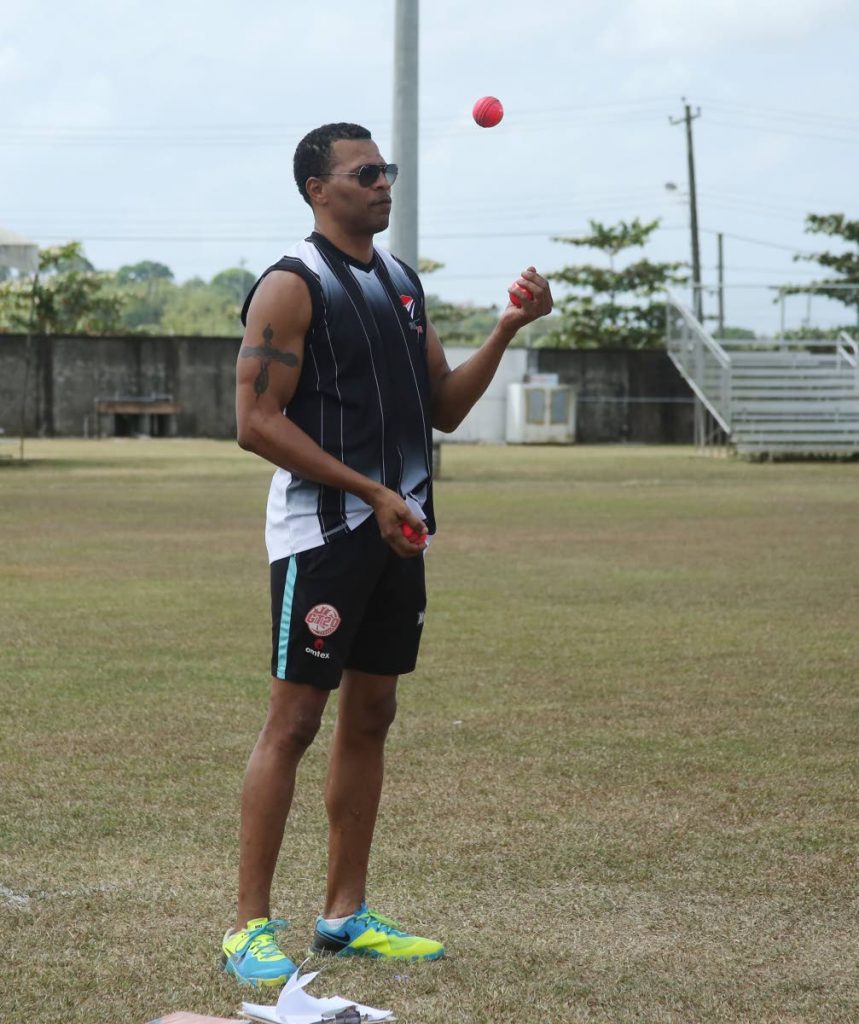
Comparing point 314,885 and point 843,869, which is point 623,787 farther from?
point 314,885

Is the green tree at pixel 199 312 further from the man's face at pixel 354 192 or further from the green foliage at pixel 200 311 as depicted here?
the man's face at pixel 354 192

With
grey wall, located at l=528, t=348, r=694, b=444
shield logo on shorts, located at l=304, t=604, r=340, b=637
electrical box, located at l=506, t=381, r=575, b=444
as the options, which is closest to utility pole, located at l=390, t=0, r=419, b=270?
shield logo on shorts, located at l=304, t=604, r=340, b=637

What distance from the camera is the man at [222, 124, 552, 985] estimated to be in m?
4.07

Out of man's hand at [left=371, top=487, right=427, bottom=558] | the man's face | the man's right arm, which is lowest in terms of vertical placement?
man's hand at [left=371, top=487, right=427, bottom=558]

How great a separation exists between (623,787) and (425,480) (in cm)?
207

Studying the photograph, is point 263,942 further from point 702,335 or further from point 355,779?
point 702,335

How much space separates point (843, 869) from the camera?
4.91 metres

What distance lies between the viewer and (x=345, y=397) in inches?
163

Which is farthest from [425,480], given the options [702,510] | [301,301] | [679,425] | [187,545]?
[679,425]

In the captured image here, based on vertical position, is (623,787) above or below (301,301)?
below

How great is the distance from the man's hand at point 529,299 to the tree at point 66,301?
56022 millimetres

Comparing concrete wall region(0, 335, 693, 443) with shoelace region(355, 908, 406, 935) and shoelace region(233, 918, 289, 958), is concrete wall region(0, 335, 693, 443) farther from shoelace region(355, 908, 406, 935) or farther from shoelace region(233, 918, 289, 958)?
shoelace region(233, 918, 289, 958)

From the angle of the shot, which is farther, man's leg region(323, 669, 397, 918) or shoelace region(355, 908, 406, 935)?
man's leg region(323, 669, 397, 918)

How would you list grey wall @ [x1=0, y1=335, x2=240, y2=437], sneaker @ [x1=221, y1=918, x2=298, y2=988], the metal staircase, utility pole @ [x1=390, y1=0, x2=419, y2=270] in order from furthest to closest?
1. grey wall @ [x1=0, y1=335, x2=240, y2=437]
2. the metal staircase
3. utility pole @ [x1=390, y1=0, x2=419, y2=270]
4. sneaker @ [x1=221, y1=918, x2=298, y2=988]
